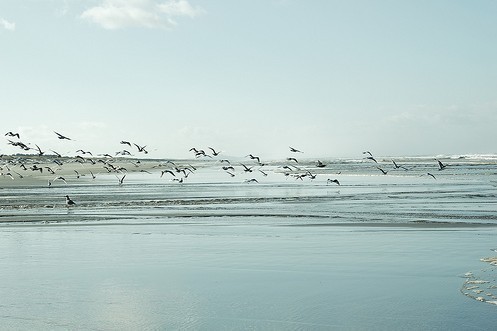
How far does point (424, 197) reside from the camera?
3819 centimetres

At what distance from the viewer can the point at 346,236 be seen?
20.7 m

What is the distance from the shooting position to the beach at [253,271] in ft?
35.6

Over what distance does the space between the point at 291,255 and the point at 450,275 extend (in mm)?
4491

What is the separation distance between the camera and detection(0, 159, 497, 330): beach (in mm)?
10836

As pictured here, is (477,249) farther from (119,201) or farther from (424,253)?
(119,201)

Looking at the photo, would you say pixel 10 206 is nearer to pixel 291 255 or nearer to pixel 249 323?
pixel 291 255

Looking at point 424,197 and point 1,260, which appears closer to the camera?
point 1,260

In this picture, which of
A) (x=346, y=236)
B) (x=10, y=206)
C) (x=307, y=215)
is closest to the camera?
(x=346, y=236)

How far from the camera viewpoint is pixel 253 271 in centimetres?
1480

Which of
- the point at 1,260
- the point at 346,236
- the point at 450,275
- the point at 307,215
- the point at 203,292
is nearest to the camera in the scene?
the point at 203,292

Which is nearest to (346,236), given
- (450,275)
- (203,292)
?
(450,275)

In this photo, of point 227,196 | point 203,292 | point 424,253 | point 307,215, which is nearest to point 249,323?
point 203,292

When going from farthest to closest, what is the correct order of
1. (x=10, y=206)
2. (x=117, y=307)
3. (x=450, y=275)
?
(x=10, y=206), (x=450, y=275), (x=117, y=307)

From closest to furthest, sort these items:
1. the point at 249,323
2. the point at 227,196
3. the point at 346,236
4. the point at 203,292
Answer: the point at 249,323, the point at 203,292, the point at 346,236, the point at 227,196
